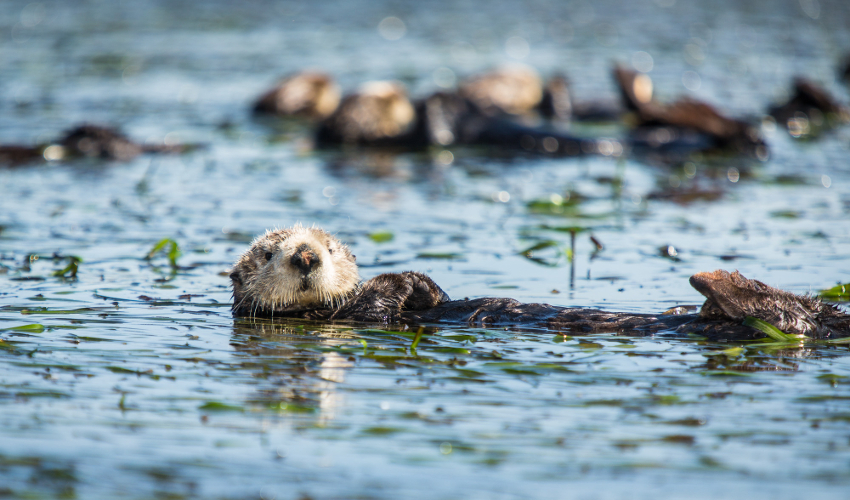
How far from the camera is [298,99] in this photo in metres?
14.1

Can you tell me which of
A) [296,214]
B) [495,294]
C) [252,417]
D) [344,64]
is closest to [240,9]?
[344,64]

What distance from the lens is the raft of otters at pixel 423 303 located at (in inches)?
163

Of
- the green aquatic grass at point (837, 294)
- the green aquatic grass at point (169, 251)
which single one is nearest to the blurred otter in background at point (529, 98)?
the green aquatic grass at point (169, 251)

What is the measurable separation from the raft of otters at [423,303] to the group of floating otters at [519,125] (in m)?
6.24

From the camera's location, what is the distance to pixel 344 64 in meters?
20.3

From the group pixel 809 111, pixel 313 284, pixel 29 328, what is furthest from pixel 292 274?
pixel 809 111

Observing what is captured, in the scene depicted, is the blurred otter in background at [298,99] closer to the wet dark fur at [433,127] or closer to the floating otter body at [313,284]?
the wet dark fur at [433,127]

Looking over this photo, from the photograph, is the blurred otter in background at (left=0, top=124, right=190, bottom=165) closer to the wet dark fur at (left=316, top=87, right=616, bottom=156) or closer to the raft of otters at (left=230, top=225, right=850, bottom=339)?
the wet dark fur at (left=316, top=87, right=616, bottom=156)

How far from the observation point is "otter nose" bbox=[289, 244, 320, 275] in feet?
14.6

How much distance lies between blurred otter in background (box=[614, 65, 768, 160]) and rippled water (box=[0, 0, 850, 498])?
0.48 m

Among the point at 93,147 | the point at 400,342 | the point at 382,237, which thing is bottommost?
the point at 400,342

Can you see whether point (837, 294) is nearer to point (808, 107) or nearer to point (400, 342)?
point (400, 342)

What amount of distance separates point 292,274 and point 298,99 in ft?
32.5

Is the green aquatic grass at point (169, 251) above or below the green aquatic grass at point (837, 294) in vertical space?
above
